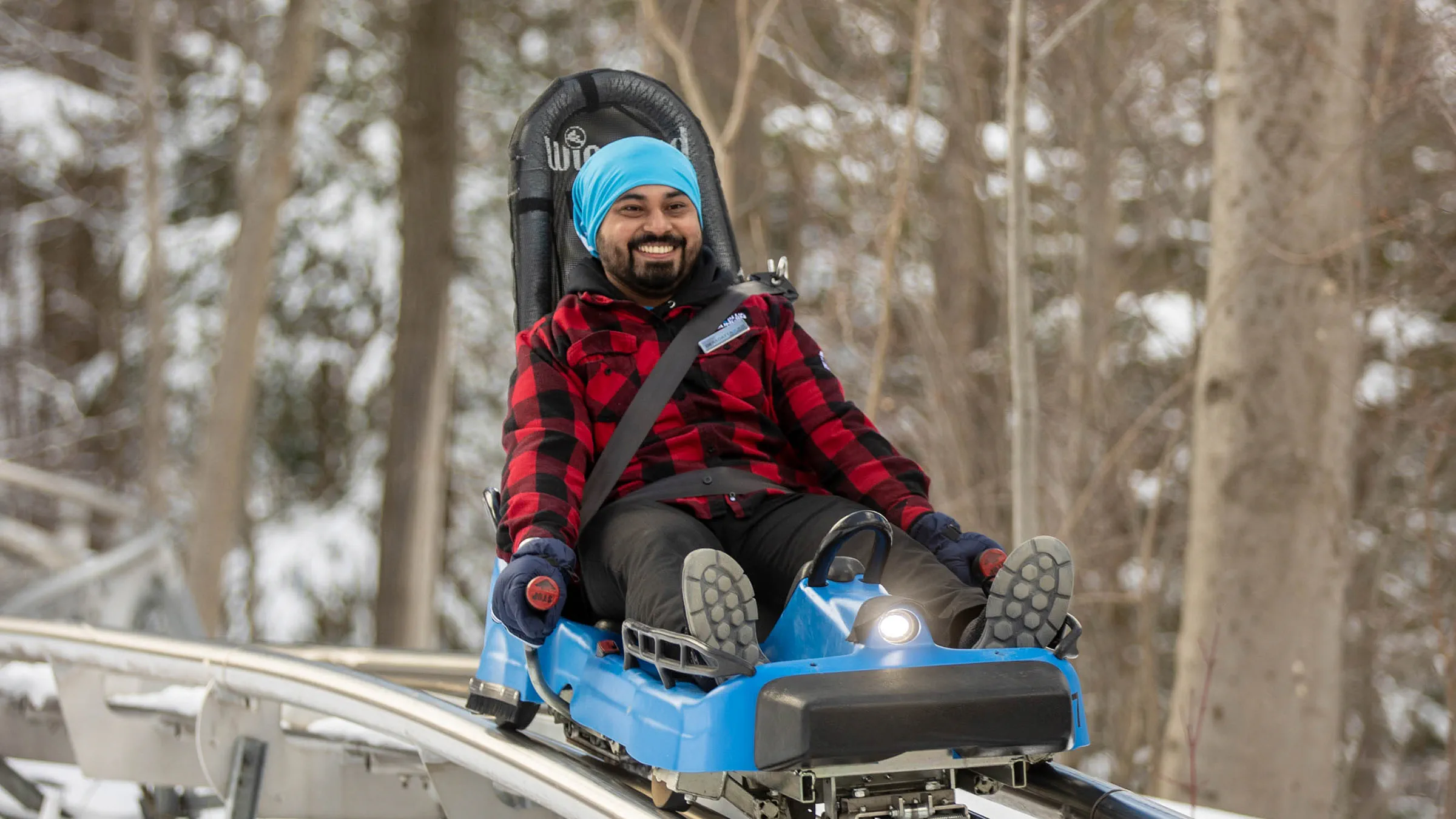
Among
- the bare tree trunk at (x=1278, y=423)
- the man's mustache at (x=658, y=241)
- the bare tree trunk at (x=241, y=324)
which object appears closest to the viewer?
the man's mustache at (x=658, y=241)

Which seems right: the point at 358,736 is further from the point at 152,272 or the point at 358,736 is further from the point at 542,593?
the point at 152,272

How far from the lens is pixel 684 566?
2201 mm

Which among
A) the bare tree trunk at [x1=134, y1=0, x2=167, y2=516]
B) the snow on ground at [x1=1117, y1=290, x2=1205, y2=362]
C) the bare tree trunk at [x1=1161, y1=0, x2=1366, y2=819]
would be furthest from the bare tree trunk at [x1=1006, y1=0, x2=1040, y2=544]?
the bare tree trunk at [x1=134, y1=0, x2=167, y2=516]

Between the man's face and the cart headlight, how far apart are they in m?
1.10

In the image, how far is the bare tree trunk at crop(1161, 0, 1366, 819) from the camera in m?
4.09

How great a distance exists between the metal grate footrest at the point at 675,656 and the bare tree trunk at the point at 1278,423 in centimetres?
229

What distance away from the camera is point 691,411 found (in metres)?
2.98

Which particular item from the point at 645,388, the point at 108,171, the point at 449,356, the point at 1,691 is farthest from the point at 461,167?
the point at 645,388

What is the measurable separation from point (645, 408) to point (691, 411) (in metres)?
0.12

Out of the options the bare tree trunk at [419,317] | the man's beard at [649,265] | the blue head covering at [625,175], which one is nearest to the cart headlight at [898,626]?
the man's beard at [649,265]

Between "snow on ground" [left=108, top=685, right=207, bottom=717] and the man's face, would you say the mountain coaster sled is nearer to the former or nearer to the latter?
the man's face

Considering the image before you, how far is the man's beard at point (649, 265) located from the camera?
3.06 meters

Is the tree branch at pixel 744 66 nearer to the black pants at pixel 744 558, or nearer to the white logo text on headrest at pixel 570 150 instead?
the white logo text on headrest at pixel 570 150

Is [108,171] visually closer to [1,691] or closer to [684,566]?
[1,691]
